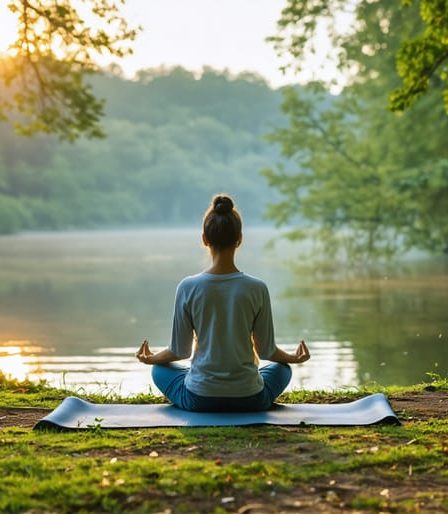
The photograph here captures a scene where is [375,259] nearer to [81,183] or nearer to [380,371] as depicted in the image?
[380,371]

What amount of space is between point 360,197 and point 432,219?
7.35 ft

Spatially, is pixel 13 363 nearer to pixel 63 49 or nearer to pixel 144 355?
pixel 63 49

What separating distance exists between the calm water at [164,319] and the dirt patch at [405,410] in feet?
7.87

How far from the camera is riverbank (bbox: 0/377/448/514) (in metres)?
3.57

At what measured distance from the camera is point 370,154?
1151 inches

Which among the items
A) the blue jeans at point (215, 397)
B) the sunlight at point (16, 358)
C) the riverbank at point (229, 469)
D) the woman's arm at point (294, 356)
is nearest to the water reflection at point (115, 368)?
the sunlight at point (16, 358)

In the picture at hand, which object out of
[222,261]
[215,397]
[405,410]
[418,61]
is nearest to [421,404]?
[405,410]

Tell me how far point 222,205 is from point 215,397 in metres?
1.00

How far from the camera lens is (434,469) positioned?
4.04 m

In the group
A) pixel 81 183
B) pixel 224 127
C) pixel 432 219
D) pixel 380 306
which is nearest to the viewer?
pixel 380 306

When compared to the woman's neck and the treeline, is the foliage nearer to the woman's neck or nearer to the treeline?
the woman's neck

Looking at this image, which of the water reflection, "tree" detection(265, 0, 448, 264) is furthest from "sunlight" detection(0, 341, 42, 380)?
"tree" detection(265, 0, 448, 264)

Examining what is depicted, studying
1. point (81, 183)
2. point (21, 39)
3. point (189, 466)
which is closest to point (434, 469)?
point (189, 466)

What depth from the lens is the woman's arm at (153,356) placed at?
5.28 m
